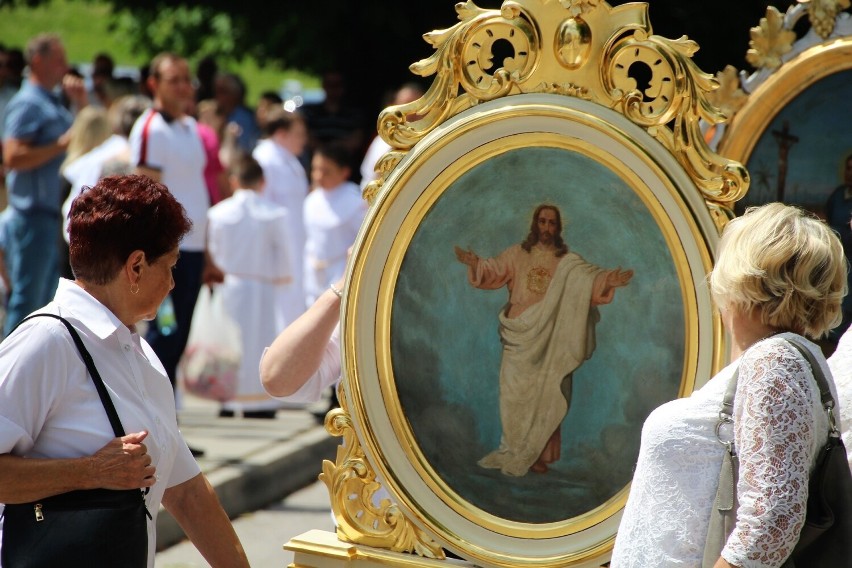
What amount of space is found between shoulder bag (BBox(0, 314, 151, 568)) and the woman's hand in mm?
35

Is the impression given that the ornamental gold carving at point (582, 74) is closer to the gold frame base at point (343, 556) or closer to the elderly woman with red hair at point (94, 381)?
the elderly woman with red hair at point (94, 381)

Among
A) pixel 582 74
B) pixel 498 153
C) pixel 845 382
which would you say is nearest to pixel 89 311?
pixel 498 153

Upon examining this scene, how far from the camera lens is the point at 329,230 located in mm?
8414

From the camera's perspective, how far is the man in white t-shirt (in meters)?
6.88

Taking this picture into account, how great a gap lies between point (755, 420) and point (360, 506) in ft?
3.91

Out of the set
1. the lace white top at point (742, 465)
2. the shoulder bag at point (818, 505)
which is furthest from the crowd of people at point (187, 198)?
the shoulder bag at point (818, 505)

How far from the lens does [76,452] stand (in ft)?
8.62

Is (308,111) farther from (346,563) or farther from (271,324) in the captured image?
(346,563)

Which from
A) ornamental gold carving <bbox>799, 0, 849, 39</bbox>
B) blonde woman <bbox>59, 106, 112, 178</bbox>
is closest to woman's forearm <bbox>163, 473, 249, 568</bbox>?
ornamental gold carving <bbox>799, 0, 849, 39</bbox>

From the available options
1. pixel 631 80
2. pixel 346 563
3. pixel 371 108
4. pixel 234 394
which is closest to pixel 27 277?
pixel 234 394

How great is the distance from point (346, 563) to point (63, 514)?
0.81 meters

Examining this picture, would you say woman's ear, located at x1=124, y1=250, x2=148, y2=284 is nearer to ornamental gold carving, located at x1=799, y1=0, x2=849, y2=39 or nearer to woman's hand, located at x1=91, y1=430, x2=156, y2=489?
woman's hand, located at x1=91, y1=430, x2=156, y2=489

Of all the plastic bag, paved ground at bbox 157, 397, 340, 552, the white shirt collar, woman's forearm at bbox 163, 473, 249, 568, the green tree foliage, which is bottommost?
paved ground at bbox 157, 397, 340, 552

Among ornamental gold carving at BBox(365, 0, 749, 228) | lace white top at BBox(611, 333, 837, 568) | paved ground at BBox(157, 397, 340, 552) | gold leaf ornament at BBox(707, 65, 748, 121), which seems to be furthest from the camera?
paved ground at BBox(157, 397, 340, 552)
